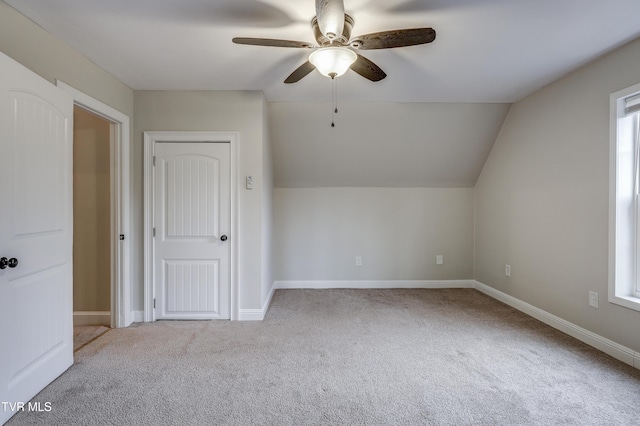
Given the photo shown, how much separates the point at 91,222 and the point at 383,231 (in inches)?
143

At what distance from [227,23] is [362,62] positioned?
0.95m

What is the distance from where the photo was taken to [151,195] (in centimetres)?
320

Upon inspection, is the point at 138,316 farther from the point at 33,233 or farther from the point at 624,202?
the point at 624,202

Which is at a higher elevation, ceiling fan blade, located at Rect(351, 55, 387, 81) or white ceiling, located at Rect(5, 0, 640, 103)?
white ceiling, located at Rect(5, 0, 640, 103)

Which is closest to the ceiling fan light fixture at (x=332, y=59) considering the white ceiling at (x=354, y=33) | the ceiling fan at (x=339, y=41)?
the ceiling fan at (x=339, y=41)

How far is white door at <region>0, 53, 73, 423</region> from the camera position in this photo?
1.73m

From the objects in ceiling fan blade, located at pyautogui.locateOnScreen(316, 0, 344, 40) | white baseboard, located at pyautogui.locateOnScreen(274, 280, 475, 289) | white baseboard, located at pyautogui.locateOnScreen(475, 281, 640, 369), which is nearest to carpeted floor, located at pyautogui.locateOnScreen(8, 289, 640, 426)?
white baseboard, located at pyautogui.locateOnScreen(475, 281, 640, 369)

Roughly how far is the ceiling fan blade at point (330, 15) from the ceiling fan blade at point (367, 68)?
43cm

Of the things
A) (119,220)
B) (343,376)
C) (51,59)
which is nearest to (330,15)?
(51,59)

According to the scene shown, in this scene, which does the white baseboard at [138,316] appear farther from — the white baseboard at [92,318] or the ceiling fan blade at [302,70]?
the ceiling fan blade at [302,70]

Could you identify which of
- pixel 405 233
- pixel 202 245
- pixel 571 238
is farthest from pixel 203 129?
pixel 571 238

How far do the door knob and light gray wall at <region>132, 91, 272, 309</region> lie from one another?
146 cm

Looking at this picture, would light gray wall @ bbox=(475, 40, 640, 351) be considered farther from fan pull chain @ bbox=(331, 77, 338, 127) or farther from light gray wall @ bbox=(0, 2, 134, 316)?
light gray wall @ bbox=(0, 2, 134, 316)

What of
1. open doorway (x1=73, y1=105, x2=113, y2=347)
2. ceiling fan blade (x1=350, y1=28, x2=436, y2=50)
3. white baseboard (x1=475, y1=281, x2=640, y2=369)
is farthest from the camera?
open doorway (x1=73, y1=105, x2=113, y2=347)
